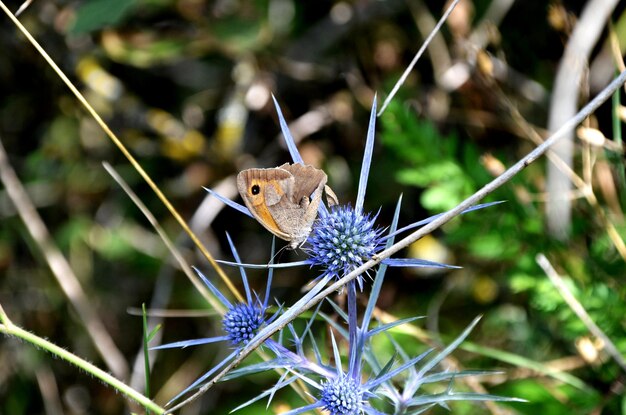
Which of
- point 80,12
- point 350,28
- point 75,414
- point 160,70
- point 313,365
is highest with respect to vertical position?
point 350,28

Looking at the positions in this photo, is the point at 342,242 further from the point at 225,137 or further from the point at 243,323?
the point at 225,137

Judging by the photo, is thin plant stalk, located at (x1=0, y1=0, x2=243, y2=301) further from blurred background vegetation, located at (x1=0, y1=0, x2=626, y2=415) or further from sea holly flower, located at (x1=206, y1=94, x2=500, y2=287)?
blurred background vegetation, located at (x1=0, y1=0, x2=626, y2=415)

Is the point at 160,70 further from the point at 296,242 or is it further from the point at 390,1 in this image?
the point at 296,242

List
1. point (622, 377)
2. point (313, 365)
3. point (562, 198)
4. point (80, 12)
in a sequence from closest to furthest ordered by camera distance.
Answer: point (313, 365) < point (622, 377) < point (562, 198) < point (80, 12)

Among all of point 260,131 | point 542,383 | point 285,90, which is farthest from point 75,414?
point 542,383

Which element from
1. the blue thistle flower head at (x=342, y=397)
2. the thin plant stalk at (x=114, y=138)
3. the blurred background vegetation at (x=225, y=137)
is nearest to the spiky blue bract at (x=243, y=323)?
the thin plant stalk at (x=114, y=138)

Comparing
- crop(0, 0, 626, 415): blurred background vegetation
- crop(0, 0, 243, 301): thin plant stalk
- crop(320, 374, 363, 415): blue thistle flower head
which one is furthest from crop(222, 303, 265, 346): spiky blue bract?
crop(0, 0, 626, 415): blurred background vegetation
